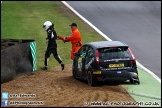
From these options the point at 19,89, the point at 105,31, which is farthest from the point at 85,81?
the point at 105,31

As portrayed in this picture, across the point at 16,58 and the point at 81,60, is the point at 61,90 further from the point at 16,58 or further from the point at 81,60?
the point at 16,58

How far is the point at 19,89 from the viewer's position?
15930 mm

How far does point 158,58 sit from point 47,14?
584 inches

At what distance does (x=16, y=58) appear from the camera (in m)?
18.1

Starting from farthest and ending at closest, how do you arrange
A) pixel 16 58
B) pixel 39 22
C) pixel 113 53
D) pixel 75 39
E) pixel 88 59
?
pixel 39 22 → pixel 75 39 → pixel 16 58 → pixel 88 59 → pixel 113 53

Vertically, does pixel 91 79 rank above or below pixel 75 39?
below

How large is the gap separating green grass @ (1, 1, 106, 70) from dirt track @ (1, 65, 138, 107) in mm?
3912

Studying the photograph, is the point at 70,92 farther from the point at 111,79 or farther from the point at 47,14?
the point at 47,14

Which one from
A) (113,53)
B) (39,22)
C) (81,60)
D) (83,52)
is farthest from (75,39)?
(39,22)

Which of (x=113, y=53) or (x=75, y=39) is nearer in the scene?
(x=113, y=53)

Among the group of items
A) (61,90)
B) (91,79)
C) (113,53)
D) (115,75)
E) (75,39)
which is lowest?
(61,90)

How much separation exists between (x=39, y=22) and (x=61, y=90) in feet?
62.4

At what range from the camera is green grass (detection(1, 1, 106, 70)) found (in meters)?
27.0

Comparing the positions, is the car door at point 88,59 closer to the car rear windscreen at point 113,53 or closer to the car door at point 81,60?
the car door at point 81,60
